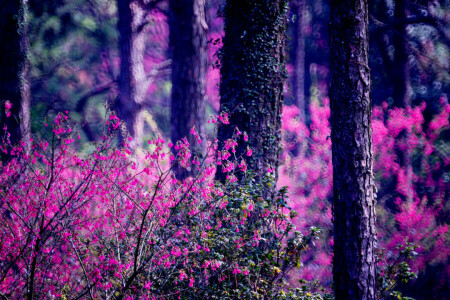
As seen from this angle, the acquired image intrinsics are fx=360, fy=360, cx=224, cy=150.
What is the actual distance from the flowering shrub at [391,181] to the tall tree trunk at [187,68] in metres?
5.62

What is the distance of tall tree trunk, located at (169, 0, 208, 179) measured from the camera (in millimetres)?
7797

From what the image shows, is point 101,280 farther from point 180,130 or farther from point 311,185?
point 311,185

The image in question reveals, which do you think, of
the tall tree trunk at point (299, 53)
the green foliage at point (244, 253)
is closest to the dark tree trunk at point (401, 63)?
the tall tree trunk at point (299, 53)

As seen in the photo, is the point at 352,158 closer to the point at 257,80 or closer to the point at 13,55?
the point at 257,80

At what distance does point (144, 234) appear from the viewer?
3779 mm

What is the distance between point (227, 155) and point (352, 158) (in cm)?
141

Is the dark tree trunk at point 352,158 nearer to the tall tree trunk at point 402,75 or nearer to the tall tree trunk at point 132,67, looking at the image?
the tall tree trunk at point 132,67

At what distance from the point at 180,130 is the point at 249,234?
4009mm

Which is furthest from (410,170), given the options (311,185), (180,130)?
(180,130)

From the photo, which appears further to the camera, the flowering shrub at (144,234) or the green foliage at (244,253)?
the green foliage at (244,253)

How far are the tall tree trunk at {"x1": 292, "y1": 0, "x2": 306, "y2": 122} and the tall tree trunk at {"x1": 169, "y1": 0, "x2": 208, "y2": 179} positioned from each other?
8.37m

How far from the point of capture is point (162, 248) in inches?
140

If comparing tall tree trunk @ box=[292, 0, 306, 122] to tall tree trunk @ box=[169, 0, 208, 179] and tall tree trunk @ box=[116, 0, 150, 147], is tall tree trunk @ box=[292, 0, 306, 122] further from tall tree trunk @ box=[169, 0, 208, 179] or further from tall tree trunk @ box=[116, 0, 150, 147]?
tall tree trunk @ box=[169, 0, 208, 179]

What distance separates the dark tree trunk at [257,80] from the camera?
5297 mm
